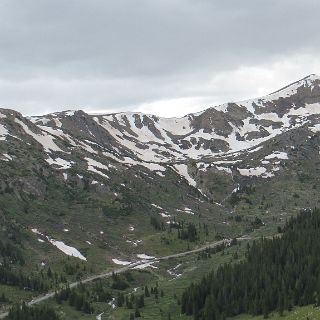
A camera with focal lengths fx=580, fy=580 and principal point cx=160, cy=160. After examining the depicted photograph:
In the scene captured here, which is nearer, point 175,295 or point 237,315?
point 237,315

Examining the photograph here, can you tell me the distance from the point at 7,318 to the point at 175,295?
1717 inches

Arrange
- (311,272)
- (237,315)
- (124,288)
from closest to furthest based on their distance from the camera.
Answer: (237,315) → (311,272) → (124,288)

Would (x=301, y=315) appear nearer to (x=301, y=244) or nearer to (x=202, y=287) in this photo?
(x=202, y=287)

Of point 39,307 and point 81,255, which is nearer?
point 39,307

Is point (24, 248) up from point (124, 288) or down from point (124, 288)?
up

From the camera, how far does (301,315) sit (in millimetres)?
110062

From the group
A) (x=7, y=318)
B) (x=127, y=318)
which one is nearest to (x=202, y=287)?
(x=127, y=318)

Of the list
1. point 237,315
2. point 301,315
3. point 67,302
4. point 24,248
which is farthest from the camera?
point 24,248

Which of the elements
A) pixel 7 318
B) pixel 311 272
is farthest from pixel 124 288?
pixel 311 272

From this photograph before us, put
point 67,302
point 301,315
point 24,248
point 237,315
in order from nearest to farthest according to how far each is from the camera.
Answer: point 301,315 < point 237,315 < point 67,302 < point 24,248

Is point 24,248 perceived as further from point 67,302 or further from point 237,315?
point 237,315

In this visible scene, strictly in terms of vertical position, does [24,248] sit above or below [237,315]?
above

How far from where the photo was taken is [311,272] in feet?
454

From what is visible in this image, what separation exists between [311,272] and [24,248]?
98.1 meters
